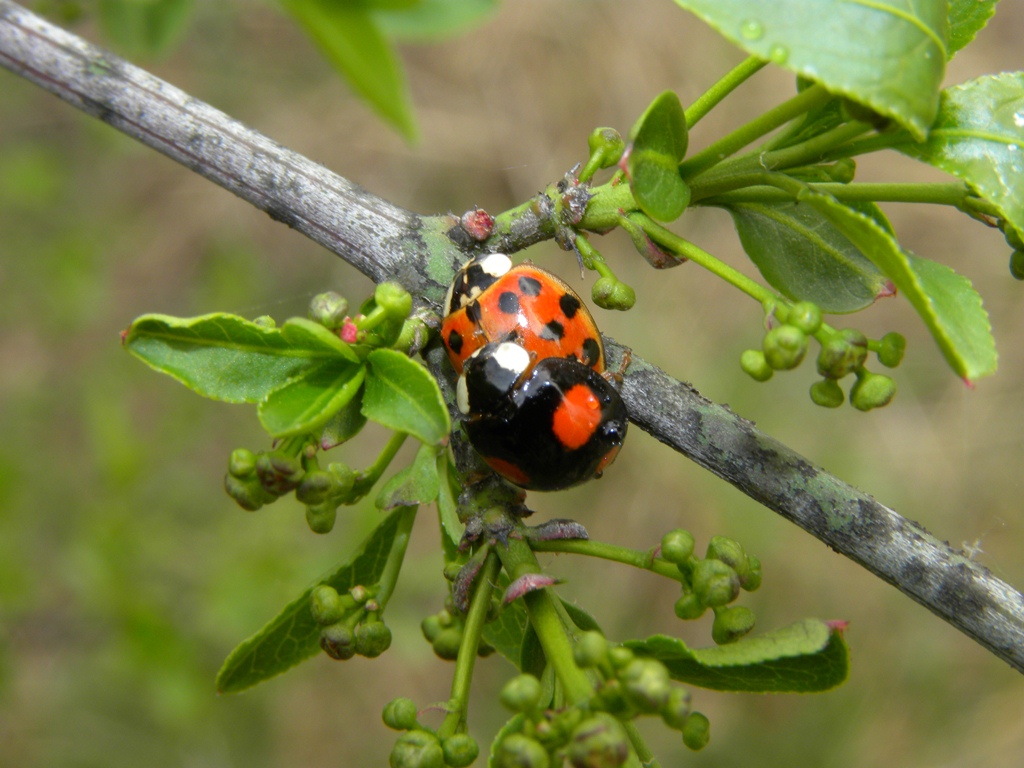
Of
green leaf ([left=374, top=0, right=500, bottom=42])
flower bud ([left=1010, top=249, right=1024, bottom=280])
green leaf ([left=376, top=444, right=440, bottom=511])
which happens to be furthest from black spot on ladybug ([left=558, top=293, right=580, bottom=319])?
green leaf ([left=374, top=0, right=500, bottom=42])

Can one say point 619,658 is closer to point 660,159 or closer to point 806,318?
point 806,318

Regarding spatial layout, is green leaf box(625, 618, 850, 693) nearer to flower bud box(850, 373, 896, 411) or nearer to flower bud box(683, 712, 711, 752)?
flower bud box(683, 712, 711, 752)

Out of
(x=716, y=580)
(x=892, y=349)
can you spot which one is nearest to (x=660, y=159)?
(x=892, y=349)

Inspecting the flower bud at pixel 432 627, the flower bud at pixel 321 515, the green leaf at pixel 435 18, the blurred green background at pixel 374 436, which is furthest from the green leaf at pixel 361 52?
the blurred green background at pixel 374 436

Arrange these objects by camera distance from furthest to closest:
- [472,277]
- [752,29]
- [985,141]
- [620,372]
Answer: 1. [472,277]
2. [620,372]
3. [985,141]
4. [752,29]

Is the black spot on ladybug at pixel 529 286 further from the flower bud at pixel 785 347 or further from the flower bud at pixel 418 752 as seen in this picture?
the flower bud at pixel 418 752

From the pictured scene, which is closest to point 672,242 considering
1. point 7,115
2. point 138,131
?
point 138,131
